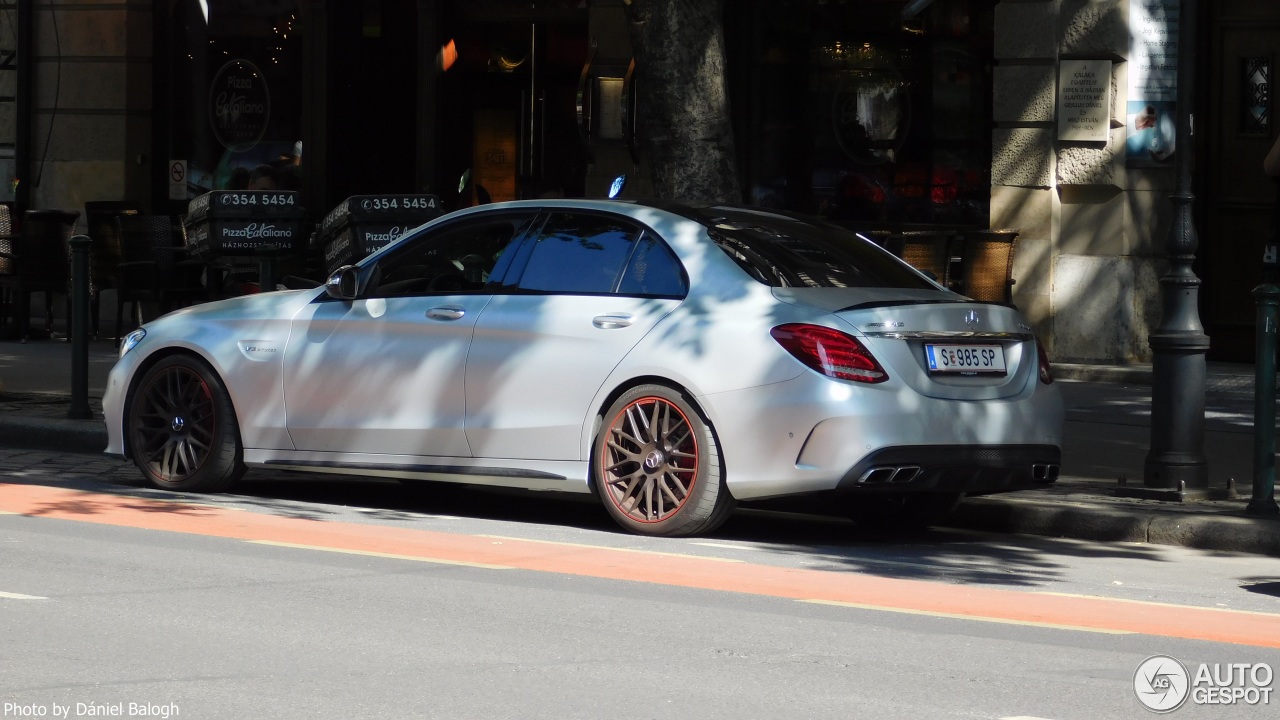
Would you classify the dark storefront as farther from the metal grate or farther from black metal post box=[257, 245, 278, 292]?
black metal post box=[257, 245, 278, 292]

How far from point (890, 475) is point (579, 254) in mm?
1860

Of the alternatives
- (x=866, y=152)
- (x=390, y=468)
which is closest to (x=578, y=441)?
(x=390, y=468)

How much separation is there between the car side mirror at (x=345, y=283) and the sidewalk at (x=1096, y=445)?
2.53 m

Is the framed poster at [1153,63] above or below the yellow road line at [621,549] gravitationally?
above

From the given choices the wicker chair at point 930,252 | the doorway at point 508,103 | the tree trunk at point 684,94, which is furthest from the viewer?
the doorway at point 508,103

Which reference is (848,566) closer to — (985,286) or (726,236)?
(726,236)

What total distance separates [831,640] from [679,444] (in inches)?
81.9

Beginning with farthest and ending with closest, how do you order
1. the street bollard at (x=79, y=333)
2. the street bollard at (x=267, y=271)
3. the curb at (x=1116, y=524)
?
the street bollard at (x=79, y=333) → the street bollard at (x=267, y=271) → the curb at (x=1116, y=524)

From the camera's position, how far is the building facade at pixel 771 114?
15234 millimetres

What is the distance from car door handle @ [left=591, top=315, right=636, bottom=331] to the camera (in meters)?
8.50

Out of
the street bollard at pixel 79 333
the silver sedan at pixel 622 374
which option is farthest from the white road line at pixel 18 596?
the street bollard at pixel 79 333

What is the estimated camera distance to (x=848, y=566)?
26.3ft

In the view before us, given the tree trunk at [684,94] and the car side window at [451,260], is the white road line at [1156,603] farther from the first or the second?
the tree trunk at [684,94]

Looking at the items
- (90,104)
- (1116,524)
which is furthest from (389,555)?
(90,104)
